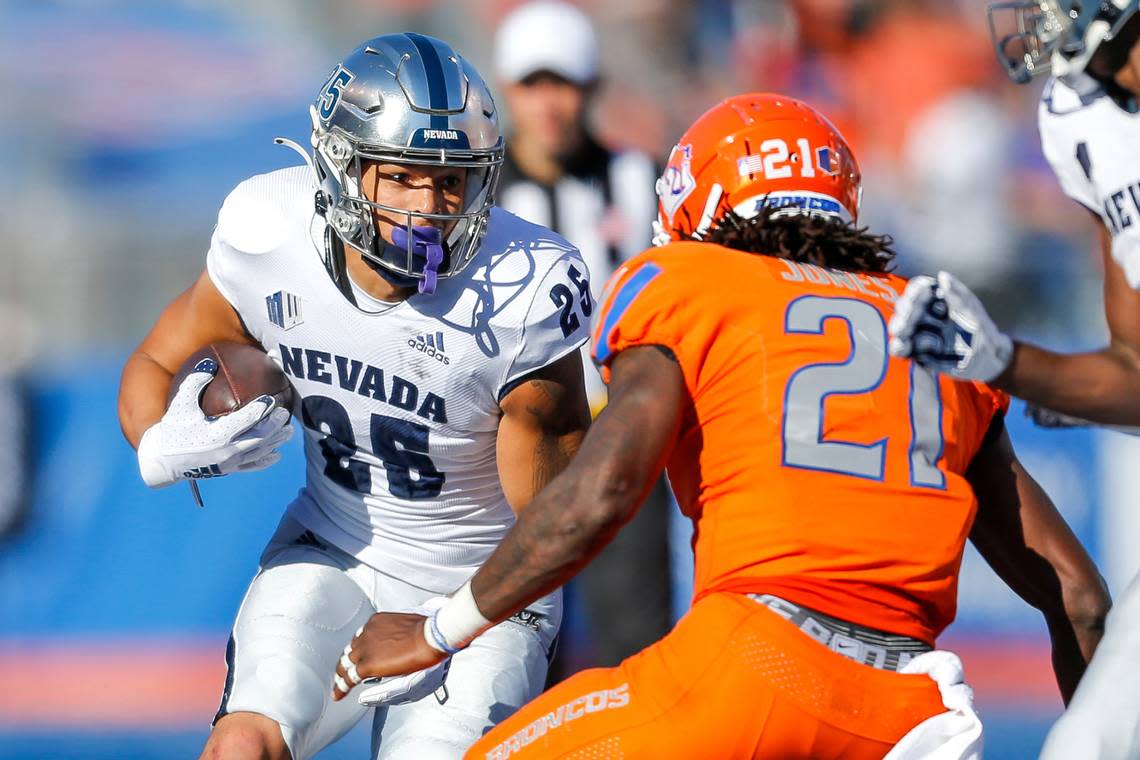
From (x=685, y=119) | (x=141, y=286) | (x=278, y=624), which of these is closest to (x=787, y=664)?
(x=278, y=624)

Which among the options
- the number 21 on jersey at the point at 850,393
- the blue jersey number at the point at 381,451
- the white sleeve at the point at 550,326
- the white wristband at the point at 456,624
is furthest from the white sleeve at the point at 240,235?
the number 21 on jersey at the point at 850,393

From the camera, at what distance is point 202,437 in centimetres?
280

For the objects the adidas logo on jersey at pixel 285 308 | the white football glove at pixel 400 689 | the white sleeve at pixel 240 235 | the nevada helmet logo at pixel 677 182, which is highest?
the nevada helmet logo at pixel 677 182

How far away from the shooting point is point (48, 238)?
6305mm

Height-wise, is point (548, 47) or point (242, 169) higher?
point (548, 47)

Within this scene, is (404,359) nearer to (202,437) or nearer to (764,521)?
(202,437)

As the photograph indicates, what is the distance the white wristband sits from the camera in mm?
2221

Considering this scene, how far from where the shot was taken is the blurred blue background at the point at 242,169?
17.3 ft

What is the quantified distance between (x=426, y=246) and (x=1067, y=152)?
1174 mm

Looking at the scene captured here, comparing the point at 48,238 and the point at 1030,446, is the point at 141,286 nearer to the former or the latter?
the point at 48,238

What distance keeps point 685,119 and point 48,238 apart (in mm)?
2801

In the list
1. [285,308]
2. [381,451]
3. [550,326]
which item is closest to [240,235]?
[285,308]

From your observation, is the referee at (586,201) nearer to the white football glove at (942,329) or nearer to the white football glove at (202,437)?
the white football glove at (202,437)

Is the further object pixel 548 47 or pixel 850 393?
pixel 548 47
